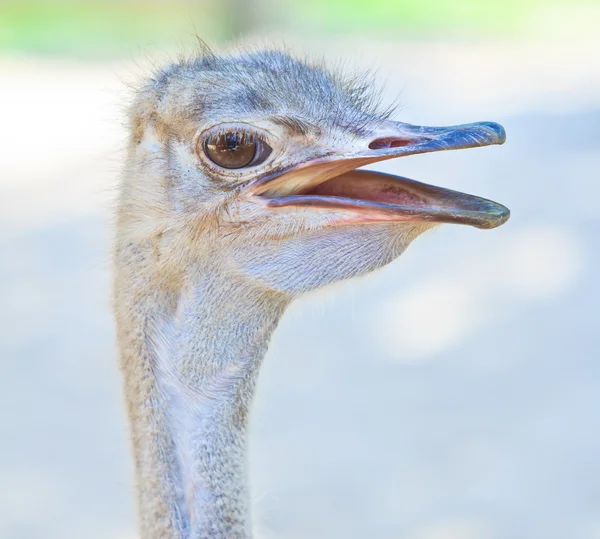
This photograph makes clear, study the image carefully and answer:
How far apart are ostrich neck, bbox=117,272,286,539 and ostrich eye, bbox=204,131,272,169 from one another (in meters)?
0.19

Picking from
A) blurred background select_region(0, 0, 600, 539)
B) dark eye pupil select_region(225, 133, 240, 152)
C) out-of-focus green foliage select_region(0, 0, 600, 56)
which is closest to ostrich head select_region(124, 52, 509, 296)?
dark eye pupil select_region(225, 133, 240, 152)

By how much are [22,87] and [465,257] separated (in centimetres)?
414

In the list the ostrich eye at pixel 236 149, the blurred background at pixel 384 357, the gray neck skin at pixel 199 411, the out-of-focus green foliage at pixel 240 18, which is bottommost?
the gray neck skin at pixel 199 411

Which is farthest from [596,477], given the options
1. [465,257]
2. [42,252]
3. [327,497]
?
[42,252]

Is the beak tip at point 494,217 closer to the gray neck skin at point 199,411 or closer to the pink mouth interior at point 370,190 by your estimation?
the pink mouth interior at point 370,190

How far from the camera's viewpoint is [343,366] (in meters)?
4.50

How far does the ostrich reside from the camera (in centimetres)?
170

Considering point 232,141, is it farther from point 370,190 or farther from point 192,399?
point 192,399

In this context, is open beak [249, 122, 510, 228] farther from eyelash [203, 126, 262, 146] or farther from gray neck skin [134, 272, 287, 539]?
gray neck skin [134, 272, 287, 539]

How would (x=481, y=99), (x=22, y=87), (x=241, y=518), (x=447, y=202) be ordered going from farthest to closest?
(x=22, y=87) < (x=481, y=99) < (x=241, y=518) < (x=447, y=202)

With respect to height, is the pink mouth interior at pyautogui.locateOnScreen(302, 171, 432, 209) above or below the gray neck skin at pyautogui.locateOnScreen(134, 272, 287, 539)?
above

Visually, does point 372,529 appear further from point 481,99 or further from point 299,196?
point 481,99

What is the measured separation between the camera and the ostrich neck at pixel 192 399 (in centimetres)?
176

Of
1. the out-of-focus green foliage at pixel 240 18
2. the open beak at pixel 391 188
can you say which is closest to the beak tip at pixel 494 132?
the open beak at pixel 391 188
